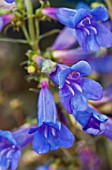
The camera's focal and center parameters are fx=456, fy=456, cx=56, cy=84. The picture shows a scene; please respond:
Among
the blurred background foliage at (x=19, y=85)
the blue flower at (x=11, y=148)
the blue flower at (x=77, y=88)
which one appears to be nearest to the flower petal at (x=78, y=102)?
the blue flower at (x=77, y=88)

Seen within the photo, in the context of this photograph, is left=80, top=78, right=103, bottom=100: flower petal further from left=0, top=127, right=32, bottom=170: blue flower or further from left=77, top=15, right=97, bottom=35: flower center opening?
left=0, top=127, right=32, bottom=170: blue flower

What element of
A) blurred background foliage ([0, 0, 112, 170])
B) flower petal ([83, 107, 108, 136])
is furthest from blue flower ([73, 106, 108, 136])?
blurred background foliage ([0, 0, 112, 170])

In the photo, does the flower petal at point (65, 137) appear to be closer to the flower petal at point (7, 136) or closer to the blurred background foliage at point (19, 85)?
the flower petal at point (7, 136)

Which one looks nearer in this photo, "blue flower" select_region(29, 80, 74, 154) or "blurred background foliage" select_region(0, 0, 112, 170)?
"blue flower" select_region(29, 80, 74, 154)

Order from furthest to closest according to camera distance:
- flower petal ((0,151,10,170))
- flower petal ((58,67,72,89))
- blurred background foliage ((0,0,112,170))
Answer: blurred background foliage ((0,0,112,170)) → flower petal ((0,151,10,170)) → flower petal ((58,67,72,89))

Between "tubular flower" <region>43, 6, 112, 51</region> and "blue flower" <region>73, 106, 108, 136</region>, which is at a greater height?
"tubular flower" <region>43, 6, 112, 51</region>

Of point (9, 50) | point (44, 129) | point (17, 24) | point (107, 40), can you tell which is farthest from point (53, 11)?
point (9, 50)

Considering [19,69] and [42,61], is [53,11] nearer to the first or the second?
[42,61]

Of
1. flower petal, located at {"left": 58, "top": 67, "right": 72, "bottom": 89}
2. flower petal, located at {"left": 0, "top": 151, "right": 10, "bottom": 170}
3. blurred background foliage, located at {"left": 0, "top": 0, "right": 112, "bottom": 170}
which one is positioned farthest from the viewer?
blurred background foliage, located at {"left": 0, "top": 0, "right": 112, "bottom": 170}
